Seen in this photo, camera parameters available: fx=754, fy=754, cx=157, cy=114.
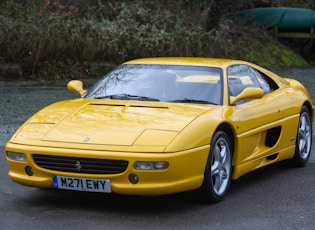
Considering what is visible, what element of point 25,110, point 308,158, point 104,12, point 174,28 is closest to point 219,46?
point 174,28

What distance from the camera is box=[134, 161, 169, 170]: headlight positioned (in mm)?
5758

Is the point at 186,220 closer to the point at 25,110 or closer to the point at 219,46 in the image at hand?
the point at 25,110

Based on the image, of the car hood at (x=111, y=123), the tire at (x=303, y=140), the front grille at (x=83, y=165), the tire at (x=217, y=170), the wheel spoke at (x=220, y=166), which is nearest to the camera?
the front grille at (x=83, y=165)

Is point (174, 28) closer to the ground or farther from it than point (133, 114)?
closer to the ground

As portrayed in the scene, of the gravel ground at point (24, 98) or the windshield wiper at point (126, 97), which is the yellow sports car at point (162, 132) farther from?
the gravel ground at point (24, 98)

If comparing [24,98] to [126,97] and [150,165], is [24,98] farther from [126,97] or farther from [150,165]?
[150,165]

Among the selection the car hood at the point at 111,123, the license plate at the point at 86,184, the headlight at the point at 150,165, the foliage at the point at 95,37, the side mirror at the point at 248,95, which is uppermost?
the car hood at the point at 111,123

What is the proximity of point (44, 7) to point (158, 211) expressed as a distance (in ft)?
46.0

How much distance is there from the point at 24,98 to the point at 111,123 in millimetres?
8335

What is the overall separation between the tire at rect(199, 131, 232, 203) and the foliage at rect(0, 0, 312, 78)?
35.2 feet

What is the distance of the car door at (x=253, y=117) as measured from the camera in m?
6.89

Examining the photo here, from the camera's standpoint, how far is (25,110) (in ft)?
42.2

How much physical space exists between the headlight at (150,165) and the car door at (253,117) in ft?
3.85

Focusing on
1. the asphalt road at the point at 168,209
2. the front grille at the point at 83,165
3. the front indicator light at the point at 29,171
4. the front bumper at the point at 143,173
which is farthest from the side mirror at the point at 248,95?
the front indicator light at the point at 29,171
